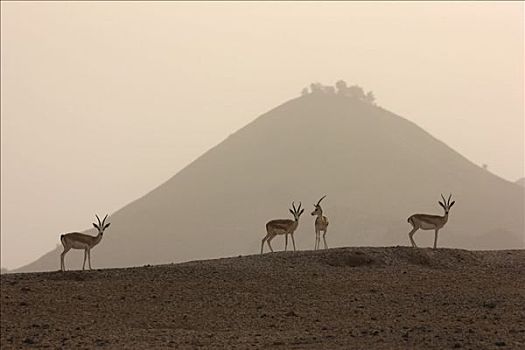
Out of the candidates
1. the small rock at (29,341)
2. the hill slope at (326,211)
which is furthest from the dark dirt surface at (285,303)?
the hill slope at (326,211)

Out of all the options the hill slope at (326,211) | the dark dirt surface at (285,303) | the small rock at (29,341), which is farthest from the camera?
the hill slope at (326,211)

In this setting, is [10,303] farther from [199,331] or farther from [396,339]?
[396,339]

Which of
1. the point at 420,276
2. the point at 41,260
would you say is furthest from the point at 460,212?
the point at 420,276

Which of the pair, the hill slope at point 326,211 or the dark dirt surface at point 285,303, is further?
the hill slope at point 326,211

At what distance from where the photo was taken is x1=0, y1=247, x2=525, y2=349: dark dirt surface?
21891 millimetres

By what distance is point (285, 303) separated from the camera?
26062 mm

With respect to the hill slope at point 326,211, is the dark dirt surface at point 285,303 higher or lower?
lower

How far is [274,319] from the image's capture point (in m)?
24.3

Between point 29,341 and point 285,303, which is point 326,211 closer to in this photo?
point 285,303

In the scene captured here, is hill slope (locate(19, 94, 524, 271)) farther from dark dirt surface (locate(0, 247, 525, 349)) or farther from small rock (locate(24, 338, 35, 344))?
small rock (locate(24, 338, 35, 344))

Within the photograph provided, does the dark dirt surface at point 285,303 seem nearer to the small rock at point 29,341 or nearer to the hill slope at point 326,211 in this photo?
the small rock at point 29,341

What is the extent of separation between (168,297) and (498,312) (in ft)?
29.3

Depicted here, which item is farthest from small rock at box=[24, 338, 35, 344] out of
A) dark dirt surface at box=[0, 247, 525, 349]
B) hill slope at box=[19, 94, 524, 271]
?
hill slope at box=[19, 94, 524, 271]

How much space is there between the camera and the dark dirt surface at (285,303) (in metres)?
21.9
